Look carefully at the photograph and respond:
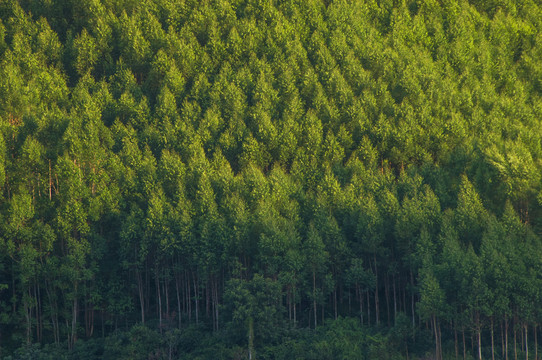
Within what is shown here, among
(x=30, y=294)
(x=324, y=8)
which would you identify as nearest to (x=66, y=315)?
(x=30, y=294)

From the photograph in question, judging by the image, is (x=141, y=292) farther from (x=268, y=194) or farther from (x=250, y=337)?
(x=268, y=194)

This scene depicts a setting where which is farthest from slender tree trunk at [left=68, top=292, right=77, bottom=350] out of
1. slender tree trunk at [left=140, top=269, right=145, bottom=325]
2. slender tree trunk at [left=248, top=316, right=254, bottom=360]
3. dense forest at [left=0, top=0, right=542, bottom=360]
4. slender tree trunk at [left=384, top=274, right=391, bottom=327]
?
slender tree trunk at [left=384, top=274, right=391, bottom=327]

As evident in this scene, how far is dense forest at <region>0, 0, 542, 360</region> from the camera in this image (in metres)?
65.6

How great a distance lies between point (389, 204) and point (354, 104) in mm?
21947

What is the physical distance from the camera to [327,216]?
74.6m

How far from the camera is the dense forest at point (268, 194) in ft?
215

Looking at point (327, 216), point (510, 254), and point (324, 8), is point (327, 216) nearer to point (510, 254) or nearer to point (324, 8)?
point (510, 254)

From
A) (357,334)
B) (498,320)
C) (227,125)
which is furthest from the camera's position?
(227,125)

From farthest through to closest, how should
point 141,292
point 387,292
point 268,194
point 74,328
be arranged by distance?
point 268,194 < point 141,292 < point 387,292 < point 74,328

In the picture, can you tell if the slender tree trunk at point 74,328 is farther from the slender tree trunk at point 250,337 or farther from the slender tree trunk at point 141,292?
the slender tree trunk at point 250,337

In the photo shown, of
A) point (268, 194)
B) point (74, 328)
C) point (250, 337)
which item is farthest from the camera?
point (268, 194)

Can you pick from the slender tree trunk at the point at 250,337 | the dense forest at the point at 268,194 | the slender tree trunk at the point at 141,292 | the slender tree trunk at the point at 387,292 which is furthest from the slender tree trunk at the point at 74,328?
the slender tree trunk at the point at 387,292

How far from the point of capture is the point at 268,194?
2985 inches

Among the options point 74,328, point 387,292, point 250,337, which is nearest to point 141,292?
point 74,328
